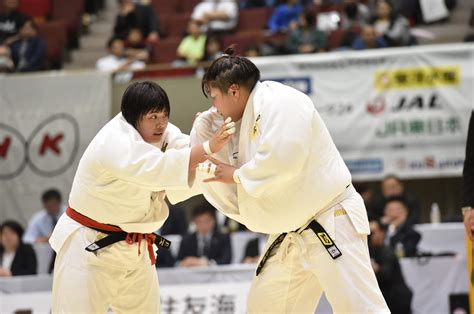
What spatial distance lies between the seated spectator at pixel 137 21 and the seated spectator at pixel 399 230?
19.2 feet

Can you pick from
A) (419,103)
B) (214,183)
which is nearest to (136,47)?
(419,103)

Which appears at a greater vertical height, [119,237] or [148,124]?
[148,124]

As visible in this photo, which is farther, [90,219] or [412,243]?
[412,243]

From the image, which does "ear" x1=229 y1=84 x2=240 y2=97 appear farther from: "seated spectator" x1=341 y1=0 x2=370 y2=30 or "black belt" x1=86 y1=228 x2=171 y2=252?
"seated spectator" x1=341 y1=0 x2=370 y2=30

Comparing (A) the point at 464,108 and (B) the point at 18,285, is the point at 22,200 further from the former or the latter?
(A) the point at 464,108

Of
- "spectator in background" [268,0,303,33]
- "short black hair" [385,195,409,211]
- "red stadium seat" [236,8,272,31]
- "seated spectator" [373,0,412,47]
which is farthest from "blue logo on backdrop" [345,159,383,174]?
"red stadium seat" [236,8,272,31]

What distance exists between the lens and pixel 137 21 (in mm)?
14039

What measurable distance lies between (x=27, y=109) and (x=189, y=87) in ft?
7.87

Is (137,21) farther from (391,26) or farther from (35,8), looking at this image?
(391,26)

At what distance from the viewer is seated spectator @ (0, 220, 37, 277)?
30.8ft

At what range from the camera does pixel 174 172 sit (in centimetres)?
505

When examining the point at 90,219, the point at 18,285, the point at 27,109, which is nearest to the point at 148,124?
the point at 90,219

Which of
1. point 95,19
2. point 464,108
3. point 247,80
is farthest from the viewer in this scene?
point 95,19

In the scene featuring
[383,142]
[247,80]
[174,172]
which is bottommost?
[383,142]
